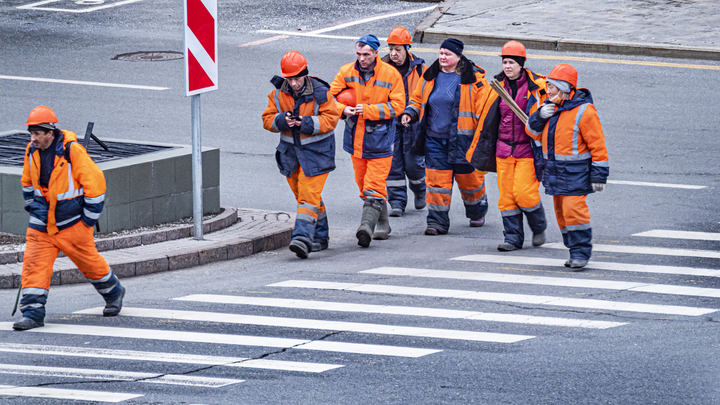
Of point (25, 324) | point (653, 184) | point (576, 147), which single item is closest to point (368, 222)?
point (576, 147)

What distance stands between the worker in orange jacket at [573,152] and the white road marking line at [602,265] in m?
0.25

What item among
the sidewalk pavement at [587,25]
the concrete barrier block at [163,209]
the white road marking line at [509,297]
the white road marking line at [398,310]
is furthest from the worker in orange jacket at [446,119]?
the sidewalk pavement at [587,25]

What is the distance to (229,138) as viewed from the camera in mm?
15102

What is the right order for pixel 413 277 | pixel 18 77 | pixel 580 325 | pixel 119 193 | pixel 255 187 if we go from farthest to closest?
pixel 18 77 < pixel 255 187 < pixel 119 193 < pixel 413 277 < pixel 580 325

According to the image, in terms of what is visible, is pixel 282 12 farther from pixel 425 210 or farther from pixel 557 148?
pixel 557 148

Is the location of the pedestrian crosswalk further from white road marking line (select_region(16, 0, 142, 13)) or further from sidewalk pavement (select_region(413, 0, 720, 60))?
white road marking line (select_region(16, 0, 142, 13))

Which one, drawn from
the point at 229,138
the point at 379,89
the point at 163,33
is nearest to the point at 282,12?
the point at 163,33

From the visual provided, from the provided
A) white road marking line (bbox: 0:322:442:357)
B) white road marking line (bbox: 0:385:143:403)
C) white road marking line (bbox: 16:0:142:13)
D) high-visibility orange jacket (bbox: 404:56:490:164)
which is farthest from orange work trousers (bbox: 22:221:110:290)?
white road marking line (bbox: 16:0:142:13)

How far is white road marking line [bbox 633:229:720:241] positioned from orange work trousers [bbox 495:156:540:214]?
1417 millimetres

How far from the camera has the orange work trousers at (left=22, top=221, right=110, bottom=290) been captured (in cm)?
848

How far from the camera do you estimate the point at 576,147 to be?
32.6 ft

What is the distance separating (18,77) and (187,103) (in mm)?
3235

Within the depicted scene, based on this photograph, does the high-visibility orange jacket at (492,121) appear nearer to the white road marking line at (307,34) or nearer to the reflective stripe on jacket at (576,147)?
the reflective stripe on jacket at (576,147)

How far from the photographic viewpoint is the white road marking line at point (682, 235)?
11.2 metres
